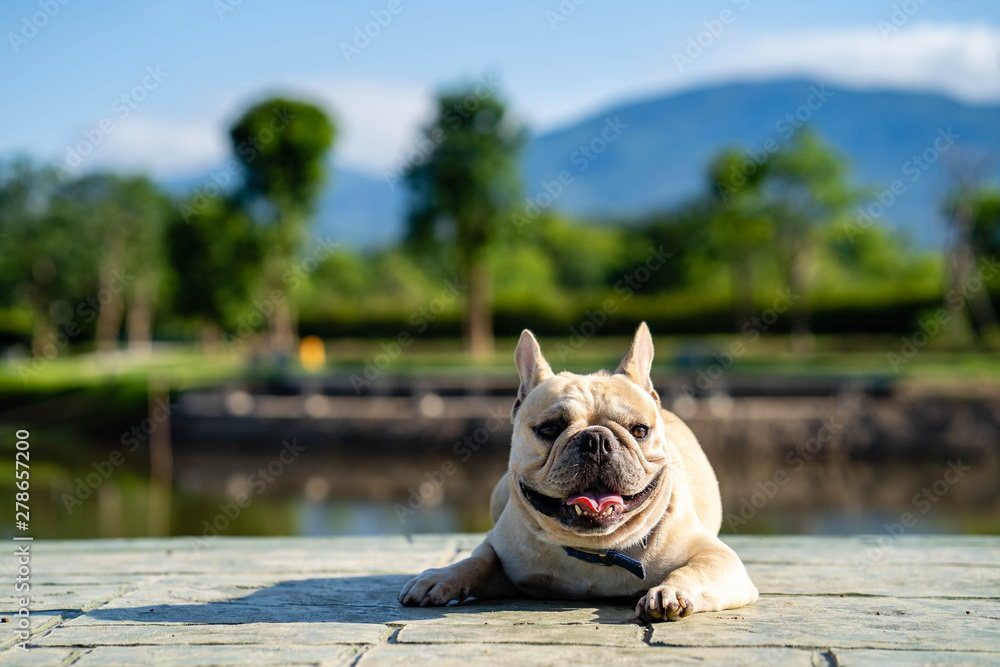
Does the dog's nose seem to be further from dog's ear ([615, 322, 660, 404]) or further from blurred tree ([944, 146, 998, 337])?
blurred tree ([944, 146, 998, 337])

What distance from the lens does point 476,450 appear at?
26391 millimetres

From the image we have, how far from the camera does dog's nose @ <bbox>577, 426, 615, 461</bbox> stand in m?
3.25

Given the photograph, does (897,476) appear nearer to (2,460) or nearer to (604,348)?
(604,348)

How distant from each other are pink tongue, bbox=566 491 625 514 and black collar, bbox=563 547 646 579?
0.92ft

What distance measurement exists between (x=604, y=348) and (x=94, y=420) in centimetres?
2115

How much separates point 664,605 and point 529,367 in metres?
1.09

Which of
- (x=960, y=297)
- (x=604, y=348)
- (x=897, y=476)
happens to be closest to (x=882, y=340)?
(x=960, y=297)

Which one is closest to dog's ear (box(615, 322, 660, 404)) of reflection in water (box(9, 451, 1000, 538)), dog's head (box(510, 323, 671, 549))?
dog's head (box(510, 323, 671, 549))

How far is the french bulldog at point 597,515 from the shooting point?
3.29m

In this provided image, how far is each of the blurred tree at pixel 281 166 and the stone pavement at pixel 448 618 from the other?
116 feet

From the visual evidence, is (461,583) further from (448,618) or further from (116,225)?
(116,225)

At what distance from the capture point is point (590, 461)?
3.24 metres

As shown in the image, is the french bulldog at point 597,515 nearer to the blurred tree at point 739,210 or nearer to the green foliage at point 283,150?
the blurred tree at point 739,210

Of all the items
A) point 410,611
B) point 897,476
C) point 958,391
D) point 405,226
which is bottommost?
point 897,476
